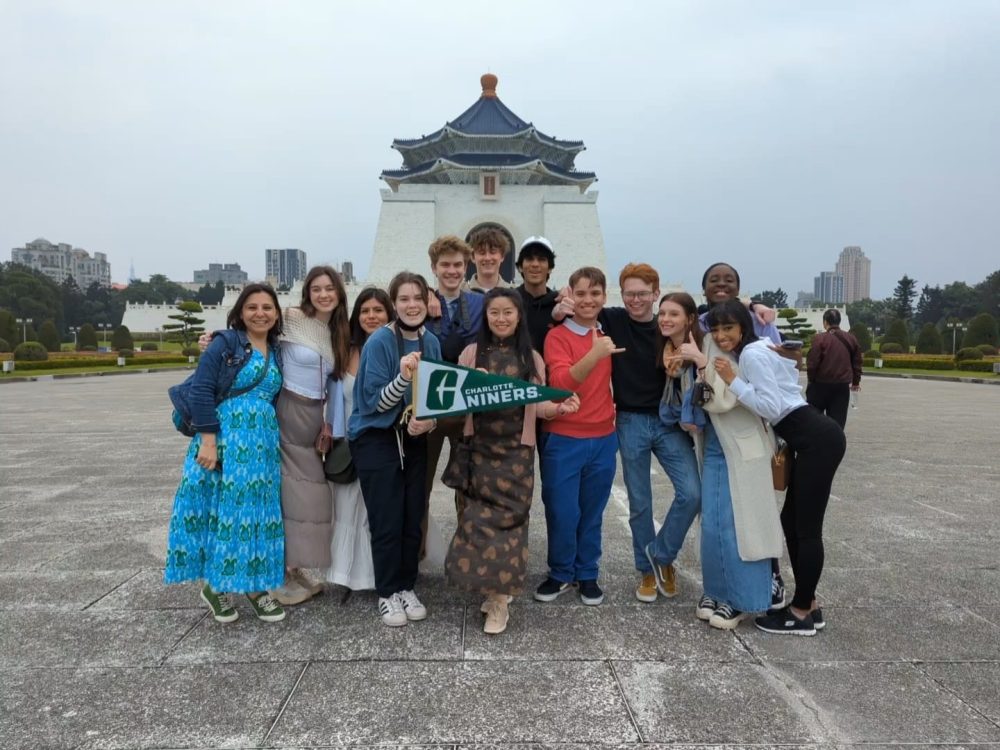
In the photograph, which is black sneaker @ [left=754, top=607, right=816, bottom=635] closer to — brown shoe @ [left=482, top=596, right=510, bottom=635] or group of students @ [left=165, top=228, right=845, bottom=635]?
group of students @ [left=165, top=228, right=845, bottom=635]

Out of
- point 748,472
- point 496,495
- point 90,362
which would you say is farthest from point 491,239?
point 90,362

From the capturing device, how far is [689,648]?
257 cm

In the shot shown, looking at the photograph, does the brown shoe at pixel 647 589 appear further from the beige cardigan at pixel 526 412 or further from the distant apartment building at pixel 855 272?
the distant apartment building at pixel 855 272

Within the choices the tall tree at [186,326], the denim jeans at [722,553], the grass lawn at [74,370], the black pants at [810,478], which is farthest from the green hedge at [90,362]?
the black pants at [810,478]

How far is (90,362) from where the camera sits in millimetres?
23594

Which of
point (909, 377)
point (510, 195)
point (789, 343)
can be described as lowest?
point (909, 377)

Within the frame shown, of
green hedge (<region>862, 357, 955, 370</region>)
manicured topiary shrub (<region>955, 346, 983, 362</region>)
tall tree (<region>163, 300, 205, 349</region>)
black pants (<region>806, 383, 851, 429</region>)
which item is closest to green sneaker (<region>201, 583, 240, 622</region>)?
black pants (<region>806, 383, 851, 429</region>)

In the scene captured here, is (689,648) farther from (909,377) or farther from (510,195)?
(510,195)

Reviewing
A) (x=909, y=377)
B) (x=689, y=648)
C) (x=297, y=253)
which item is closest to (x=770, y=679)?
(x=689, y=648)

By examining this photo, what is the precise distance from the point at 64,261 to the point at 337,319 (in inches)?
4891

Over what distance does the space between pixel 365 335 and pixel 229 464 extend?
2.92 ft

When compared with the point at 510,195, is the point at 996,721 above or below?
below

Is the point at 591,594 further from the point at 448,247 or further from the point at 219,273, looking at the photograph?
the point at 219,273

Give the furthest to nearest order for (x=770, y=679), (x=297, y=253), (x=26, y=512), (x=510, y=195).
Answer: (x=297, y=253) → (x=510, y=195) → (x=26, y=512) → (x=770, y=679)
